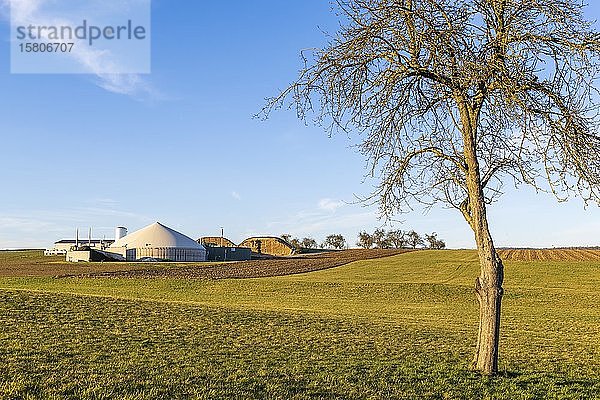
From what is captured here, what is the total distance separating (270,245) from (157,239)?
37.2 meters

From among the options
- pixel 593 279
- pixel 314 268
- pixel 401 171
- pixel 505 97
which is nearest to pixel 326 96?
pixel 401 171

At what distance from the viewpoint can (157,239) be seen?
3718 inches

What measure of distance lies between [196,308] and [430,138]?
487 inches

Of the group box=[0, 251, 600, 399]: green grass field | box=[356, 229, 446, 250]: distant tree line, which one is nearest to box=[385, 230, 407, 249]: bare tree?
box=[356, 229, 446, 250]: distant tree line

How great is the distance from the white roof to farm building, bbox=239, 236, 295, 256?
92.0ft

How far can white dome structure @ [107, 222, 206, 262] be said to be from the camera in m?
93.2

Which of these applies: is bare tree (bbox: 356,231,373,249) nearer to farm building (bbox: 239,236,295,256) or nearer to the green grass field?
farm building (bbox: 239,236,295,256)

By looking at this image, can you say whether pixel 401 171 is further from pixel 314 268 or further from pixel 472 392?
pixel 314 268

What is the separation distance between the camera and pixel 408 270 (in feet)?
190

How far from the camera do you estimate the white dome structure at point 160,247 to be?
93250 mm

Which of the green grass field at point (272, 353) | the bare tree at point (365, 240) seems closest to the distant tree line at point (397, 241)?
the bare tree at point (365, 240)

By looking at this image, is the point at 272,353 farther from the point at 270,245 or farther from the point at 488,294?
the point at 270,245

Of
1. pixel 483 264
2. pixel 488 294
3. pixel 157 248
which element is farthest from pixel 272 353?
pixel 157 248

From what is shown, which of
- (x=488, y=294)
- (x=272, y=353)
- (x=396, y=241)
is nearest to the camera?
(x=488, y=294)
